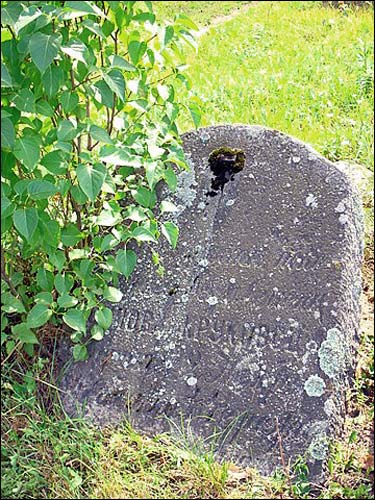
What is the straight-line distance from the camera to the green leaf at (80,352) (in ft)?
9.48

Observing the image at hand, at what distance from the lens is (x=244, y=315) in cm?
287

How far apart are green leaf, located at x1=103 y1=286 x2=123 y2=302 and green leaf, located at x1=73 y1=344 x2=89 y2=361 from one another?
0.25 meters

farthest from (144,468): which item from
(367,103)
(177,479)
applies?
(367,103)

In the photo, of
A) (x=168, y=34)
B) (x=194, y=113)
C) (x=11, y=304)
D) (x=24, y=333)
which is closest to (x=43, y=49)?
(x=168, y=34)

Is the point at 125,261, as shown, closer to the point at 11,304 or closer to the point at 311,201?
the point at 11,304

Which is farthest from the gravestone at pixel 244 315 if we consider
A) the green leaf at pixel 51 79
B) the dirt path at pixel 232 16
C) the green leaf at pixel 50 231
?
the dirt path at pixel 232 16

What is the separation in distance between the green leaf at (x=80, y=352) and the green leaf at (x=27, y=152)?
2.87ft

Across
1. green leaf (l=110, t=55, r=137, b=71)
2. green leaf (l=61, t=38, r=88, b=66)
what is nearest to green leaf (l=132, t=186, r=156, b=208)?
green leaf (l=110, t=55, r=137, b=71)

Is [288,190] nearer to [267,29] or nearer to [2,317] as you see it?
[2,317]

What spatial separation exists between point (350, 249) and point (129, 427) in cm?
118

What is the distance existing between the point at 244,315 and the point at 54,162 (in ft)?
3.32

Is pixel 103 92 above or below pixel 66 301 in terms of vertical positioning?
above

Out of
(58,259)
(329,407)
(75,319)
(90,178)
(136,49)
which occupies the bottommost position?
(329,407)

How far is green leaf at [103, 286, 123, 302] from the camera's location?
2.84m
